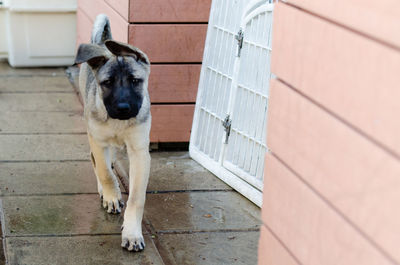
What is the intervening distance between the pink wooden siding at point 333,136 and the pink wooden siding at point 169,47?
250cm

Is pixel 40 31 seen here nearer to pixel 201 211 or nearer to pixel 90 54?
pixel 201 211

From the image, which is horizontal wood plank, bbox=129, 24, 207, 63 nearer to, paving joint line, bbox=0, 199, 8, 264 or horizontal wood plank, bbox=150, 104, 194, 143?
horizontal wood plank, bbox=150, 104, 194, 143

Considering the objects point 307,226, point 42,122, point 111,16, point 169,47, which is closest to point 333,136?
point 307,226

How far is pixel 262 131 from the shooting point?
4.62m

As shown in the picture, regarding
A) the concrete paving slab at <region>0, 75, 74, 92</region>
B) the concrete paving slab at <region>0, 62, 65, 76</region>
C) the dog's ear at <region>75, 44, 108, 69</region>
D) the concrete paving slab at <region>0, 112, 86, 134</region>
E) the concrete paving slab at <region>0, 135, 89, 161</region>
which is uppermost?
the dog's ear at <region>75, 44, 108, 69</region>

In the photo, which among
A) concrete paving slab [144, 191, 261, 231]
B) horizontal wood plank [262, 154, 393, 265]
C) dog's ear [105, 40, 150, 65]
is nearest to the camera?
horizontal wood plank [262, 154, 393, 265]

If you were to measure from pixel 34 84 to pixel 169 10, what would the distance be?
2.63m

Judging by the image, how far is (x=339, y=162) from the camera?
2357 millimetres

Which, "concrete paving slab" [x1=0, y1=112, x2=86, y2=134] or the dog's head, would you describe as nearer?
the dog's head

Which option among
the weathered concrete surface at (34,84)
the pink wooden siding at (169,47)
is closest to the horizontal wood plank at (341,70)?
the pink wooden siding at (169,47)

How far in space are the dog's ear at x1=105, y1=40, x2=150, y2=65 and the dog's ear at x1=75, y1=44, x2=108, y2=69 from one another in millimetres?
64

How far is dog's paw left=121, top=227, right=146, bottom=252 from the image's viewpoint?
3900 mm

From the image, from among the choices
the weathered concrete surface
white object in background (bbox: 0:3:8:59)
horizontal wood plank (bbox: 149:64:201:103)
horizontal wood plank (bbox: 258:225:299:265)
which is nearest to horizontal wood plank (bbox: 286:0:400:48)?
horizontal wood plank (bbox: 258:225:299:265)

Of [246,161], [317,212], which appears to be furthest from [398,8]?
[246,161]
